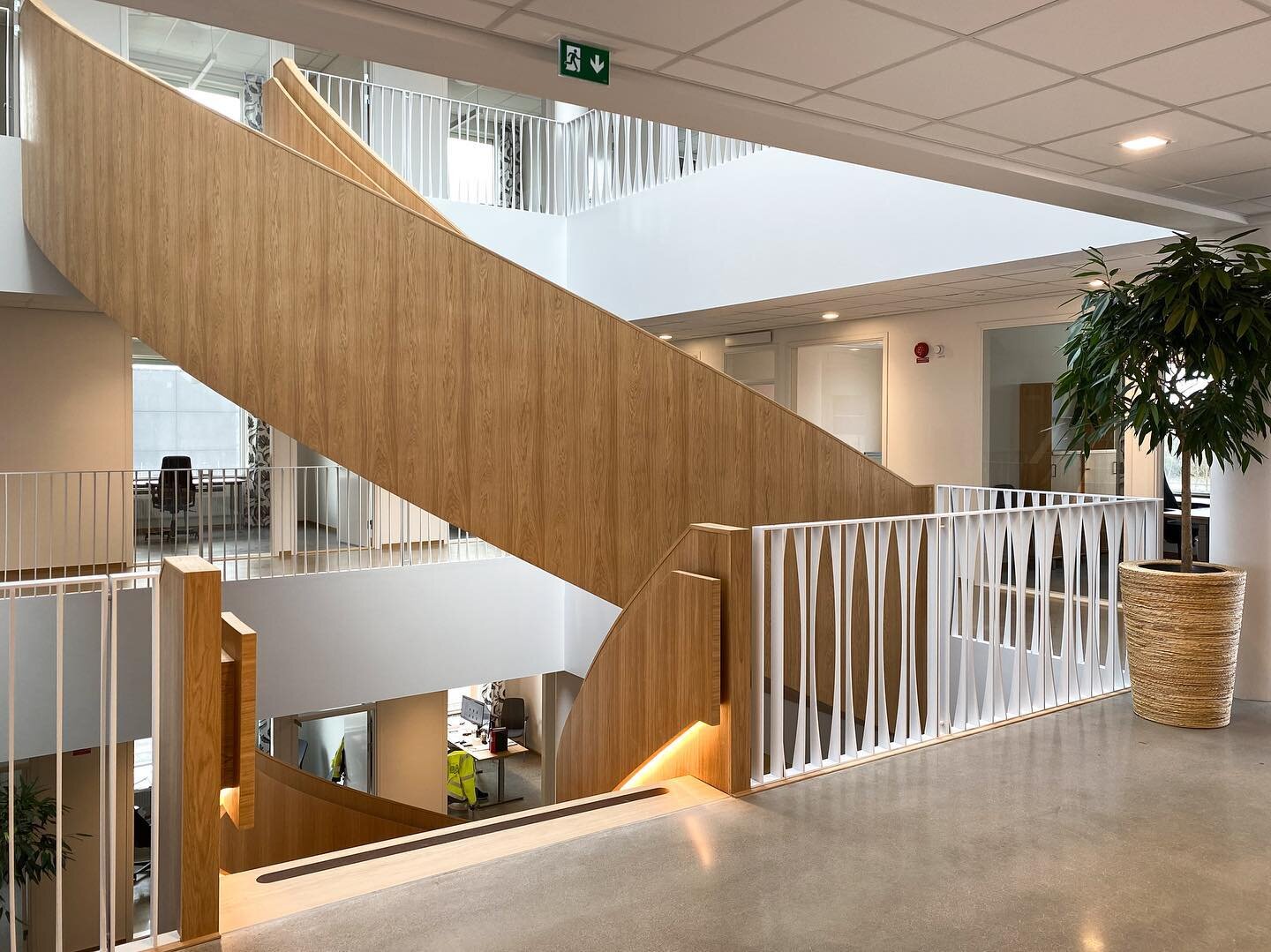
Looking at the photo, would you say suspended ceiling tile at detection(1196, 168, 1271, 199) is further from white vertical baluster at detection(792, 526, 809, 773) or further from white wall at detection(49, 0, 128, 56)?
white wall at detection(49, 0, 128, 56)

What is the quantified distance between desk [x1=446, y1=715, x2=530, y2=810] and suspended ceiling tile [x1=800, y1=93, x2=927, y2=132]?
36.1 ft

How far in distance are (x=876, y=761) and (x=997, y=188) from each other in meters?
2.77

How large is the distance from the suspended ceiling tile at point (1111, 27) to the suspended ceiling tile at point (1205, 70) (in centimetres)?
8

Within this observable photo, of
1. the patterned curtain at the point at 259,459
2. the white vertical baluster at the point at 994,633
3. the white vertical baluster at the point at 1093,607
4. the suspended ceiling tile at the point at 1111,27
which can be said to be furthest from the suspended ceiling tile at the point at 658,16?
the patterned curtain at the point at 259,459

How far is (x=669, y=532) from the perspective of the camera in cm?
557

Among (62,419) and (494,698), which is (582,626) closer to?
(494,698)

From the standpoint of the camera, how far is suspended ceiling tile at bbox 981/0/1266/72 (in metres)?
2.71

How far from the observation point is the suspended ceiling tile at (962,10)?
106 inches

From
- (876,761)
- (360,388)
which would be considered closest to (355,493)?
(360,388)

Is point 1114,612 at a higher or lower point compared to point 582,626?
higher

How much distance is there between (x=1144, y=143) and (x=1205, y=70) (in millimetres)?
786

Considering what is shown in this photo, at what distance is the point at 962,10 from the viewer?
2736 mm

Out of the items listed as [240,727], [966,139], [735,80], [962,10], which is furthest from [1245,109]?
[240,727]

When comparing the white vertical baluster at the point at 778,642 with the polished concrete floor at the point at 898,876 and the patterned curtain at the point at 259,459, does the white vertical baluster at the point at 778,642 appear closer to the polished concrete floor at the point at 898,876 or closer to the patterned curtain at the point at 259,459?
the polished concrete floor at the point at 898,876
